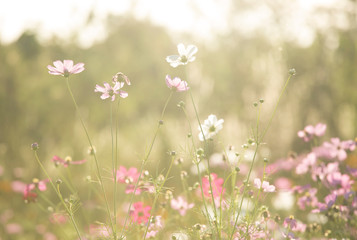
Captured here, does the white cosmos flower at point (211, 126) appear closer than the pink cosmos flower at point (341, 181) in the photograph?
Yes

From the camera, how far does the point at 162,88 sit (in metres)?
7.97

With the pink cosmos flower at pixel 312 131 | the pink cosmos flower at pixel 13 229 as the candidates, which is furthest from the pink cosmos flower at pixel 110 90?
the pink cosmos flower at pixel 13 229

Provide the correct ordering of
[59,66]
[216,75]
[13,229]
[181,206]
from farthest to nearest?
[216,75]
[13,229]
[181,206]
[59,66]

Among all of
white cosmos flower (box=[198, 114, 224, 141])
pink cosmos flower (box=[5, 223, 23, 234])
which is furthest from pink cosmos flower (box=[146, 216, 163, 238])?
pink cosmos flower (box=[5, 223, 23, 234])

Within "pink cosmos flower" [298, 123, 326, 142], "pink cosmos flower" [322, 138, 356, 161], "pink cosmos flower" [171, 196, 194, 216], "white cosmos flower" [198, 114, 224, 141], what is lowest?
"pink cosmos flower" [171, 196, 194, 216]

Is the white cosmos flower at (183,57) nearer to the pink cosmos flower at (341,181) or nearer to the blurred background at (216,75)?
the pink cosmos flower at (341,181)

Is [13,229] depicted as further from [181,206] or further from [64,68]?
[64,68]

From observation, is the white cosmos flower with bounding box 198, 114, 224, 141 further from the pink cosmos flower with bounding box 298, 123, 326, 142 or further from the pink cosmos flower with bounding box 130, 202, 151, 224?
the pink cosmos flower with bounding box 298, 123, 326, 142

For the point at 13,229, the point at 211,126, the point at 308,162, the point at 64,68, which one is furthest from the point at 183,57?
the point at 13,229

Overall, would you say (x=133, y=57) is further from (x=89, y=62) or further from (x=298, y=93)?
(x=298, y=93)

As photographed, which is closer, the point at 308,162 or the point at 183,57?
the point at 183,57

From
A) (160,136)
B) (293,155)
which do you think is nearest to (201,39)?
(160,136)

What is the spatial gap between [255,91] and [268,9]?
124cm

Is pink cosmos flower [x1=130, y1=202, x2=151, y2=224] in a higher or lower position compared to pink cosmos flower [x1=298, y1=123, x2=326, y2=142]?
lower
